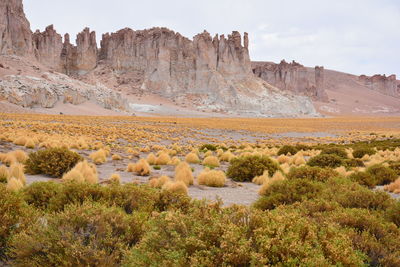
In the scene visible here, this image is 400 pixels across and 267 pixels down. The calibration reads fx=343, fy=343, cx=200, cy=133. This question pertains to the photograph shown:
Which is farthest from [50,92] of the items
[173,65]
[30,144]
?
[30,144]

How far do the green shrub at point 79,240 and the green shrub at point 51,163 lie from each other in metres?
7.15

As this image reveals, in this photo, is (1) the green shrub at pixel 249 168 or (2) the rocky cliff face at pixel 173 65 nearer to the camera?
(1) the green shrub at pixel 249 168

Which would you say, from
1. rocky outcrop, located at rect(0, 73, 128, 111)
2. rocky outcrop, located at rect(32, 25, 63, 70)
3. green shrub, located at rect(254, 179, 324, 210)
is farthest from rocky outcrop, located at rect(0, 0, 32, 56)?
green shrub, located at rect(254, 179, 324, 210)

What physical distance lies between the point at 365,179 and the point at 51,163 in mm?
10081

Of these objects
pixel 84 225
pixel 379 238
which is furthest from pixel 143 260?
pixel 379 238

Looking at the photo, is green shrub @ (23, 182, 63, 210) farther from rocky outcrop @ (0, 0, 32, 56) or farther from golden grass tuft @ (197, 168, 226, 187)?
rocky outcrop @ (0, 0, 32, 56)

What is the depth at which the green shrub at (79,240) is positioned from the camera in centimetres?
375

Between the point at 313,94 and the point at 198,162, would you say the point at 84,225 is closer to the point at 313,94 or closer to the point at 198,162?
the point at 198,162

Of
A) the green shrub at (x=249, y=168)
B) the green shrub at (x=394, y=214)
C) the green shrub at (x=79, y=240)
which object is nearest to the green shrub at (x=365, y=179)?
the green shrub at (x=249, y=168)

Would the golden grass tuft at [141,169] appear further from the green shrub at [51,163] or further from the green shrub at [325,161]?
the green shrub at [325,161]

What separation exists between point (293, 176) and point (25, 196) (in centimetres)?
676

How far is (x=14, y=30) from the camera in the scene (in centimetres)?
9725

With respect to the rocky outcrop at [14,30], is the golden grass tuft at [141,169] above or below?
below

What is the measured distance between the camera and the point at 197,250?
11.0ft
